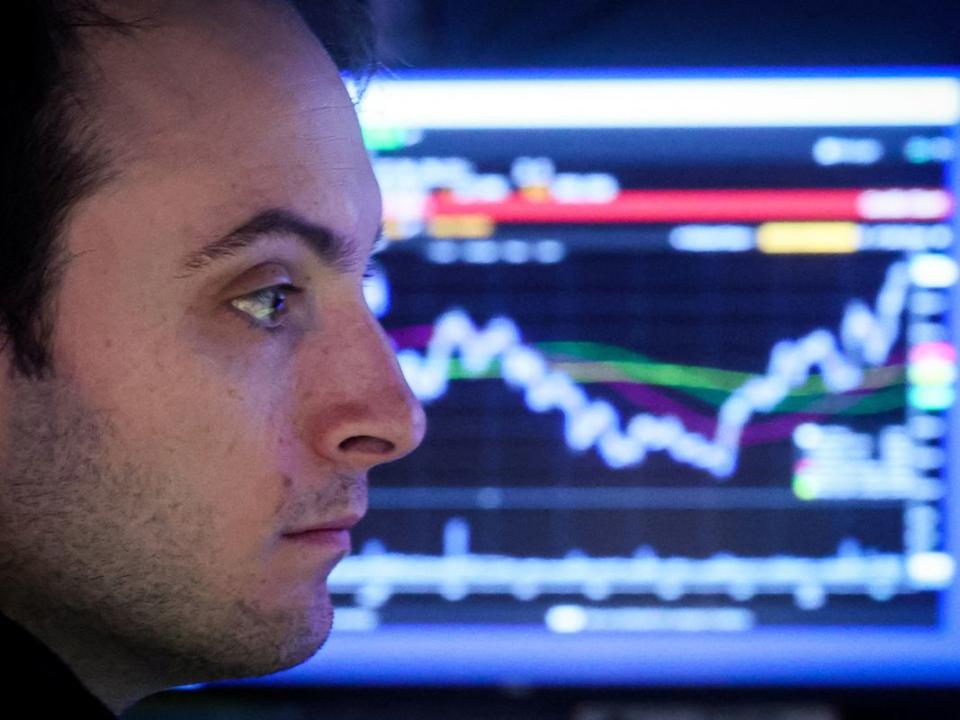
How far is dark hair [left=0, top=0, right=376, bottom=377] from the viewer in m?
0.65

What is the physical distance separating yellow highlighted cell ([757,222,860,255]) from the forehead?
44 cm

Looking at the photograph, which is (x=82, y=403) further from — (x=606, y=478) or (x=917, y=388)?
(x=917, y=388)

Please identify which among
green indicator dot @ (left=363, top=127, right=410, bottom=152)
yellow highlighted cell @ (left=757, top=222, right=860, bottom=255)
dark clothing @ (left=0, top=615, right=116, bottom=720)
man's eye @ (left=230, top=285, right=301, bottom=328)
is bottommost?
dark clothing @ (left=0, top=615, right=116, bottom=720)

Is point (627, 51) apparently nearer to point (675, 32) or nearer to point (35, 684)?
point (675, 32)

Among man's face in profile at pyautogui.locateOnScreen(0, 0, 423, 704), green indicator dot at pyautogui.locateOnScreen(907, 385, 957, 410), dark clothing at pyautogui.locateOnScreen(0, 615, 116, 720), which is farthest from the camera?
green indicator dot at pyautogui.locateOnScreen(907, 385, 957, 410)

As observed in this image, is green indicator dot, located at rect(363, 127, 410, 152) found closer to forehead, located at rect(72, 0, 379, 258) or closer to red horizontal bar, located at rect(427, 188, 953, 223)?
red horizontal bar, located at rect(427, 188, 953, 223)

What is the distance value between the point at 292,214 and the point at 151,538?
0.18 metres

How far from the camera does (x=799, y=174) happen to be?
41.7 inches

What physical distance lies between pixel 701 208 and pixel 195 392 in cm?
54

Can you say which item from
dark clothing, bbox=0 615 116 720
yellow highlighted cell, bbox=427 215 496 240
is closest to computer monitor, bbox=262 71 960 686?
yellow highlighted cell, bbox=427 215 496 240

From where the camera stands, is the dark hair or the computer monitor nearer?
the dark hair

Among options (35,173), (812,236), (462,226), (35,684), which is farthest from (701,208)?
(35,684)

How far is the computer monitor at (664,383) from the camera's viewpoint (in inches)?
41.3

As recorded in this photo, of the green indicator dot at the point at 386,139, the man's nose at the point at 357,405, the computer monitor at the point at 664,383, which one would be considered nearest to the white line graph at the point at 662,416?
the computer monitor at the point at 664,383
